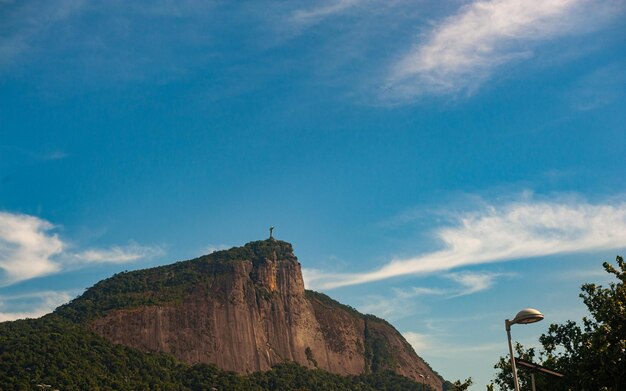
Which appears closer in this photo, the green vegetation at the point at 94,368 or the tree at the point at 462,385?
the tree at the point at 462,385

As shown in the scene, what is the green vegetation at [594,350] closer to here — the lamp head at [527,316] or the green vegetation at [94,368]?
the lamp head at [527,316]

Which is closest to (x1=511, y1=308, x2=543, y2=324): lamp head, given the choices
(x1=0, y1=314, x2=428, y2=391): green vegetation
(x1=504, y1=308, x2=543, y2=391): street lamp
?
(x1=504, y1=308, x2=543, y2=391): street lamp

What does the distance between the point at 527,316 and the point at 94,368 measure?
458 feet

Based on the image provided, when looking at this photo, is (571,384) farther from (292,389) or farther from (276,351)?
(276,351)

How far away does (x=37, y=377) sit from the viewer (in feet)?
415

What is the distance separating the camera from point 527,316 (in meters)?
20.7

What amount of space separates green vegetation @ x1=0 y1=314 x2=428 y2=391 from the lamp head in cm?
11912

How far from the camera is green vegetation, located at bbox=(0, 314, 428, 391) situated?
130500 millimetres

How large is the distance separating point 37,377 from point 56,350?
16.5 meters

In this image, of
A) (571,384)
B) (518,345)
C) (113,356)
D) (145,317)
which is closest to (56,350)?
(113,356)

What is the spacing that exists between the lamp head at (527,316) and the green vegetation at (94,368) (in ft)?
391

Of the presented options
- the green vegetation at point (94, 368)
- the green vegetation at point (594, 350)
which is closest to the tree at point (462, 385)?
the green vegetation at point (594, 350)

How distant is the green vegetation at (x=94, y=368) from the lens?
130 metres

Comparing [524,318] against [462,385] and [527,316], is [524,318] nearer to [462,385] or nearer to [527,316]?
[527,316]
